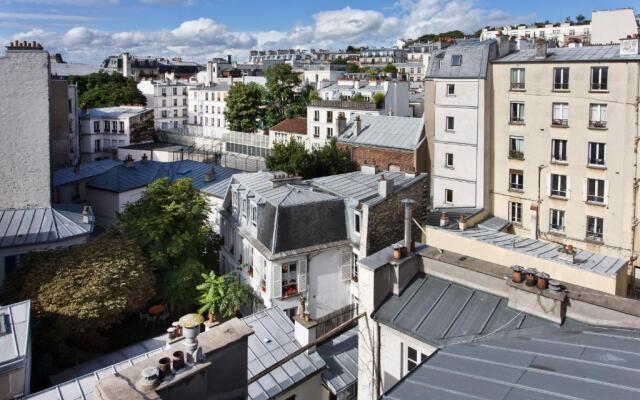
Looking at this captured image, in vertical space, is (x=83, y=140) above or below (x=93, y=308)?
above

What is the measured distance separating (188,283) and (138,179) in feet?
48.8

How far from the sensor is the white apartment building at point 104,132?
55.7m

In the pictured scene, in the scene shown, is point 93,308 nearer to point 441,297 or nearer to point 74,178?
point 441,297

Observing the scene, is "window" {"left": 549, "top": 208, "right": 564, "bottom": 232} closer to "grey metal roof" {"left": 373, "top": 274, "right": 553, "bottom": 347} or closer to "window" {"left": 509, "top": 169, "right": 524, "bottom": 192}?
"window" {"left": 509, "top": 169, "right": 524, "bottom": 192}

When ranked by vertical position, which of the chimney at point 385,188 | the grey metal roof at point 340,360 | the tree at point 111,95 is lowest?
the grey metal roof at point 340,360

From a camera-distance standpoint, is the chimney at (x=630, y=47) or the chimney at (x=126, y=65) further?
the chimney at (x=126, y=65)

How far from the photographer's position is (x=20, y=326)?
14422 millimetres

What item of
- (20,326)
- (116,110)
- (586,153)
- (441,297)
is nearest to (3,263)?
(20,326)

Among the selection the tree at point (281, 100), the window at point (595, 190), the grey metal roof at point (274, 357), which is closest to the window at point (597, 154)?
the window at point (595, 190)

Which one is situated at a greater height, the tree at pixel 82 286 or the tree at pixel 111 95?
the tree at pixel 111 95

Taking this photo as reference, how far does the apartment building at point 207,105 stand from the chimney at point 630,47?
56.2 metres

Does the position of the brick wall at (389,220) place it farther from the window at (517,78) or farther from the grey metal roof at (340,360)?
the window at (517,78)

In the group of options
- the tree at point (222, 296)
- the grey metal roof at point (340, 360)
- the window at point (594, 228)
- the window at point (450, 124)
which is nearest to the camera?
the grey metal roof at point (340, 360)

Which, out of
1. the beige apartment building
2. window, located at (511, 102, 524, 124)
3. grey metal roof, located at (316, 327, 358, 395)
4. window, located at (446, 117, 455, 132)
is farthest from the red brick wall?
grey metal roof, located at (316, 327, 358, 395)
